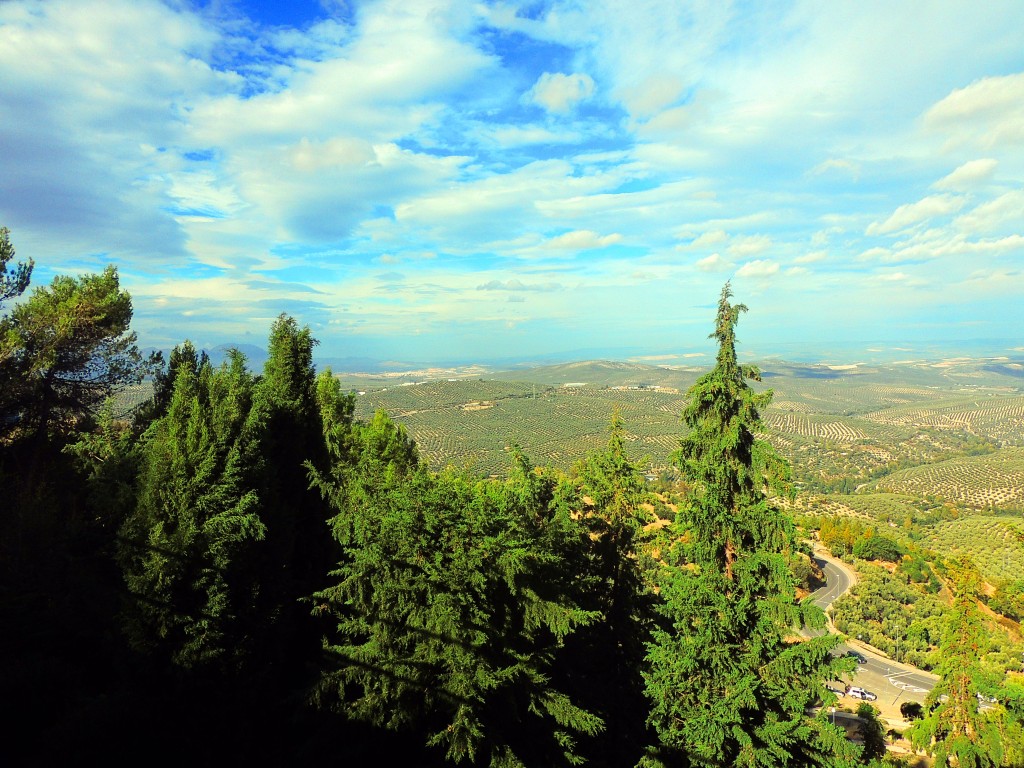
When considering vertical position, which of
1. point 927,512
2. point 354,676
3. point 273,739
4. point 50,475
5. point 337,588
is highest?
point 50,475

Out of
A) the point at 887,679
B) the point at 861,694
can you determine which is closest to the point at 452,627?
the point at 861,694

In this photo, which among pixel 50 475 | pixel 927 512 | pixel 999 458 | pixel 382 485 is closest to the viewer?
pixel 382 485

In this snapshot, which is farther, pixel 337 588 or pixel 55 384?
pixel 55 384

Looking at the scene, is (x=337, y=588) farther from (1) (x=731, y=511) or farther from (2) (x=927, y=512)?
(2) (x=927, y=512)

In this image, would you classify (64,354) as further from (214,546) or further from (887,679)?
(887,679)

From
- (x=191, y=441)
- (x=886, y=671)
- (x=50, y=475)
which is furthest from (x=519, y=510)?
(x=886, y=671)

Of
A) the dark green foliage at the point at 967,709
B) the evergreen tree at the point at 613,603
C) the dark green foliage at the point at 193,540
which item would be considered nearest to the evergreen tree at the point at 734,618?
the evergreen tree at the point at 613,603

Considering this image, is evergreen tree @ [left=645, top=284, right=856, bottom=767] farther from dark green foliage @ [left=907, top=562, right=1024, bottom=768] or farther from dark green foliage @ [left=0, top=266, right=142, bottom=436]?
dark green foliage @ [left=0, top=266, right=142, bottom=436]
